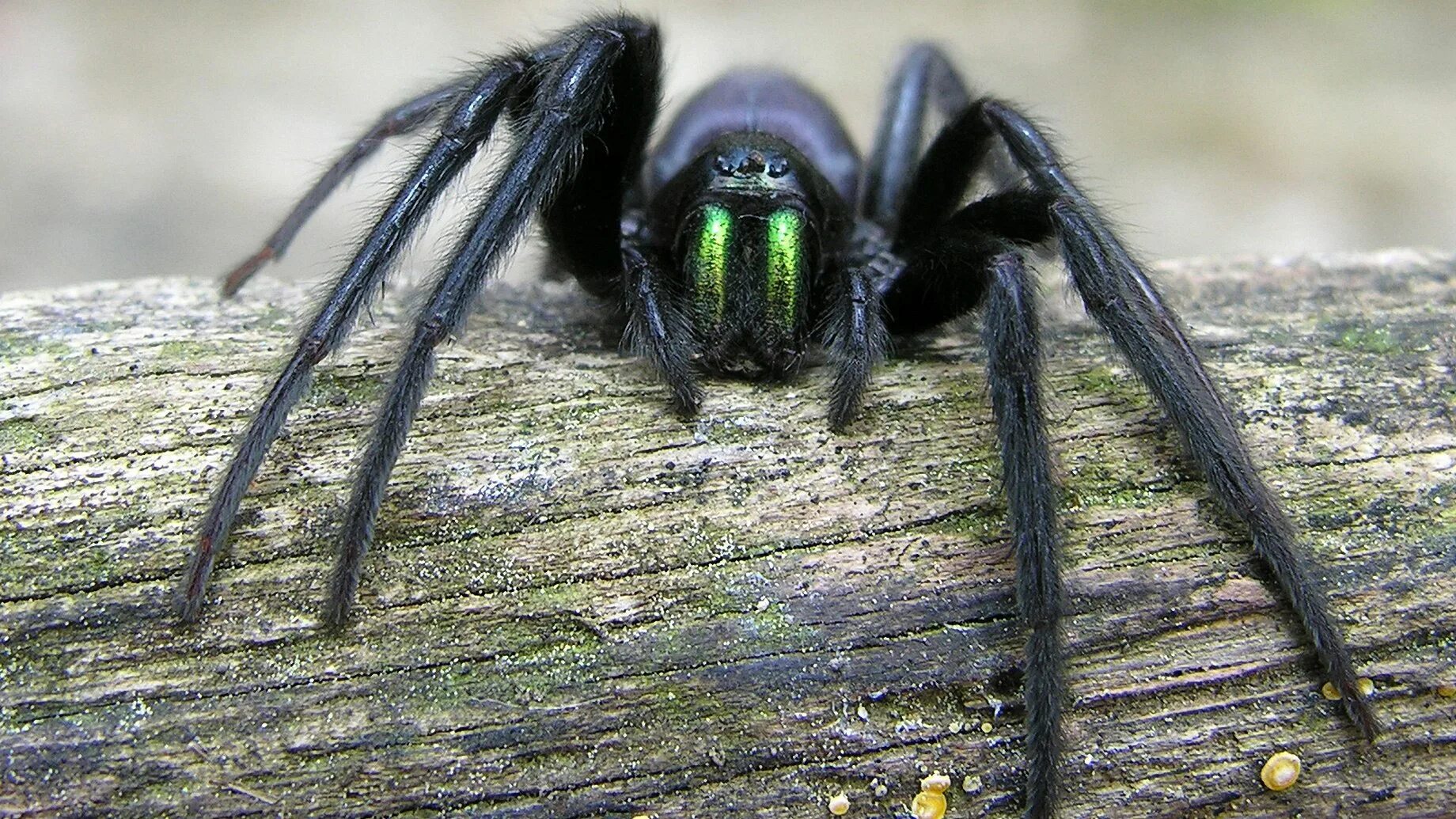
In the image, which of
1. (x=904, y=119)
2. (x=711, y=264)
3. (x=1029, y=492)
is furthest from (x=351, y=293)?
(x=904, y=119)

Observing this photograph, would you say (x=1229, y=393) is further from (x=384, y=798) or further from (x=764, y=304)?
(x=384, y=798)

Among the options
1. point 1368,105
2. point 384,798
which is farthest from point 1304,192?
point 384,798

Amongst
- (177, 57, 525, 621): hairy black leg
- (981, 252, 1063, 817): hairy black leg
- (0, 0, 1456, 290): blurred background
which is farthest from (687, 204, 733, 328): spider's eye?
(0, 0, 1456, 290): blurred background

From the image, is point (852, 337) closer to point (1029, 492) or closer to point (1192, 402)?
point (1029, 492)

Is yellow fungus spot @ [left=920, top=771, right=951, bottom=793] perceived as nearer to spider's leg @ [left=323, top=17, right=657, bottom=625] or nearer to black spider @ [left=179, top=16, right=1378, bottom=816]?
black spider @ [left=179, top=16, right=1378, bottom=816]

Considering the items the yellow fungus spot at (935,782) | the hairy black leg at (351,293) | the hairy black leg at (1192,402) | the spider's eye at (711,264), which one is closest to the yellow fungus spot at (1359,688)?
the hairy black leg at (1192,402)
